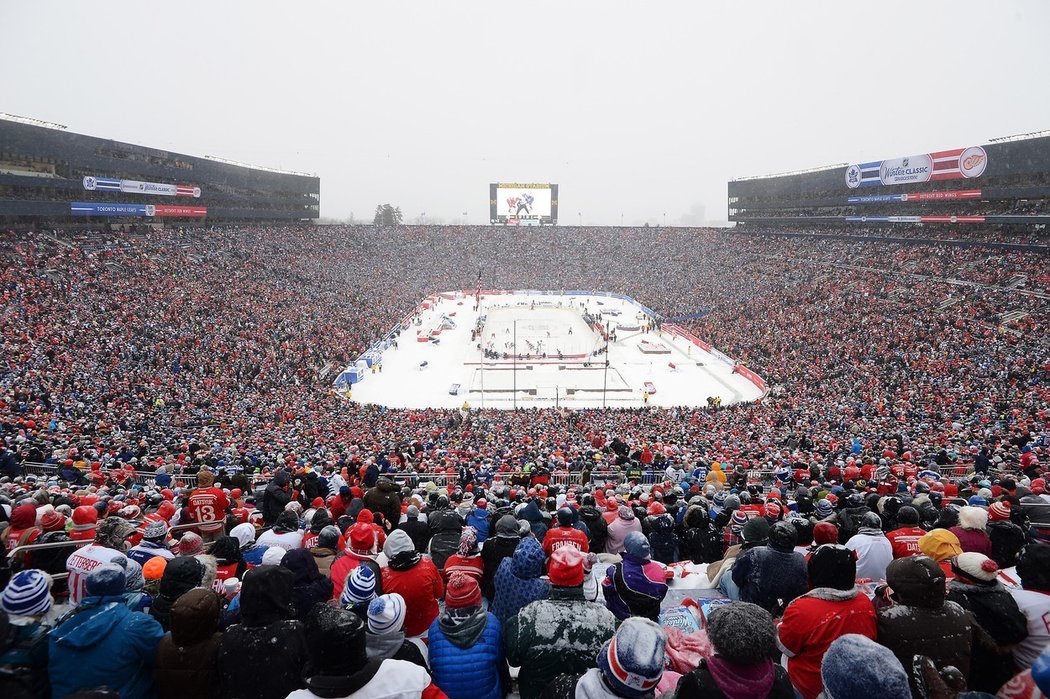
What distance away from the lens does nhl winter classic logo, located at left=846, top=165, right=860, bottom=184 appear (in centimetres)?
5816

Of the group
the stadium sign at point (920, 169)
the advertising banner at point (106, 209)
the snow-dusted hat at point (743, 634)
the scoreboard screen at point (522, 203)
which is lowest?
the snow-dusted hat at point (743, 634)

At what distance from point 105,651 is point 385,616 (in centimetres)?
170

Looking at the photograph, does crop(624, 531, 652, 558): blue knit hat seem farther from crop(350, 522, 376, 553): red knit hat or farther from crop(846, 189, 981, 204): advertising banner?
crop(846, 189, 981, 204): advertising banner

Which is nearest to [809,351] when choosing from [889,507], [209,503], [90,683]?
[889,507]

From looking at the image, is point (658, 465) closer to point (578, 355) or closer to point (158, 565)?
point (158, 565)

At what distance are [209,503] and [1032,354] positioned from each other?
108 feet

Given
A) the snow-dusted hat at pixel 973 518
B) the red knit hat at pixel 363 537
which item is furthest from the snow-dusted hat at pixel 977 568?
the red knit hat at pixel 363 537

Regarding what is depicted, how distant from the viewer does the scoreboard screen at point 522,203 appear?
293 ft

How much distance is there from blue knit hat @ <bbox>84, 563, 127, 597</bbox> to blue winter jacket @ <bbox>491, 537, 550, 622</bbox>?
2534 mm

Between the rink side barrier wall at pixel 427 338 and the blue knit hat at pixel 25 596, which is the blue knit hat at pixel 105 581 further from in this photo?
the rink side barrier wall at pixel 427 338

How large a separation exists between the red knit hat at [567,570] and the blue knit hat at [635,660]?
84cm

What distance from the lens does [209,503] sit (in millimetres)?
8141

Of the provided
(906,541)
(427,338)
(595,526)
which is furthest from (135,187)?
(906,541)

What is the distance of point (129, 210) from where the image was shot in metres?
45.6
